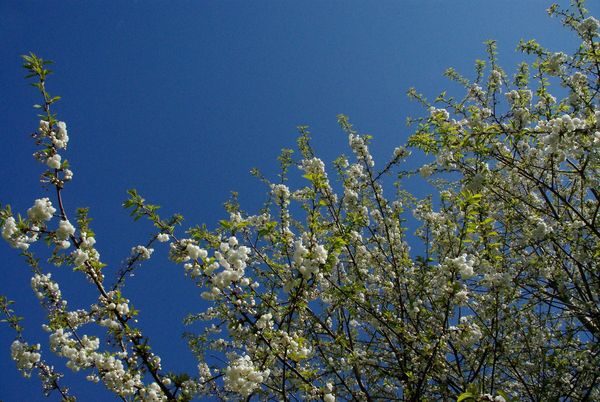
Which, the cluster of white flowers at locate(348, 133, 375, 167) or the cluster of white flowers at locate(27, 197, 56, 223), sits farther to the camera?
the cluster of white flowers at locate(348, 133, 375, 167)

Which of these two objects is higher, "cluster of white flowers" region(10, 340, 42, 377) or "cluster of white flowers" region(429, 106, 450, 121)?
"cluster of white flowers" region(429, 106, 450, 121)

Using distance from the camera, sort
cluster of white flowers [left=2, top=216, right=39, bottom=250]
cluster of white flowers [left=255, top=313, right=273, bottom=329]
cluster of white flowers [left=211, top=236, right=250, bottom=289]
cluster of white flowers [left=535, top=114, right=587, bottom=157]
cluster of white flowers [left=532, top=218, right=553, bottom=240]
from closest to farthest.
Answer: cluster of white flowers [left=2, top=216, right=39, bottom=250] < cluster of white flowers [left=211, top=236, right=250, bottom=289] < cluster of white flowers [left=255, top=313, right=273, bottom=329] < cluster of white flowers [left=535, top=114, right=587, bottom=157] < cluster of white flowers [left=532, top=218, right=553, bottom=240]

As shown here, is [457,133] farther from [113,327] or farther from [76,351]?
[76,351]

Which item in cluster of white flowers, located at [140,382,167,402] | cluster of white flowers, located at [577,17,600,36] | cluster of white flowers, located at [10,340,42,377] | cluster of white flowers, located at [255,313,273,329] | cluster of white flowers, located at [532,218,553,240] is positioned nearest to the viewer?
cluster of white flowers, located at [140,382,167,402]

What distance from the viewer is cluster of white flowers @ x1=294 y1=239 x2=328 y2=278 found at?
3.61 meters

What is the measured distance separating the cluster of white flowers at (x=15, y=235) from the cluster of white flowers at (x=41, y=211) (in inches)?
3.1

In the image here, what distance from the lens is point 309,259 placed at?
12.0 ft

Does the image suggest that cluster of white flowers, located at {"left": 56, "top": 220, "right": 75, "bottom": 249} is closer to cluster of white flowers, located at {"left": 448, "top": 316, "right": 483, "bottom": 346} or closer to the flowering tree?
the flowering tree

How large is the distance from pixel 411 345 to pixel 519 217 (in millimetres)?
2549

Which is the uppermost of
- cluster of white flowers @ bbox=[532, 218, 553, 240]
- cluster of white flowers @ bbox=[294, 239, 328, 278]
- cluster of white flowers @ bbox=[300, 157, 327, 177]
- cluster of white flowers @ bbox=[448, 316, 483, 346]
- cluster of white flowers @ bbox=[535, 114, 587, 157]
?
cluster of white flowers @ bbox=[300, 157, 327, 177]

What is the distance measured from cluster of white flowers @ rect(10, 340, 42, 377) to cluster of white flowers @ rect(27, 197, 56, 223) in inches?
65.8

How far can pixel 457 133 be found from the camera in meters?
5.11

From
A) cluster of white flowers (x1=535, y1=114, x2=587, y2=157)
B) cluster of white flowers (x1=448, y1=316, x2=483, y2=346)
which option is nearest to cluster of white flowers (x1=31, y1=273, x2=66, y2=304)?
cluster of white flowers (x1=448, y1=316, x2=483, y2=346)

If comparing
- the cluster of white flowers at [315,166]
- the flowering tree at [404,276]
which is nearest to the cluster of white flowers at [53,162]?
the flowering tree at [404,276]
